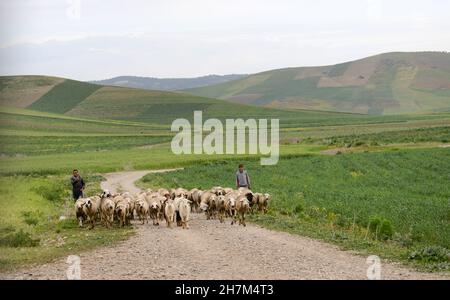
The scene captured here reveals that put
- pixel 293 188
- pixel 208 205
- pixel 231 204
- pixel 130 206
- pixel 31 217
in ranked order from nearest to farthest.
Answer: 1. pixel 231 204
2. pixel 130 206
3. pixel 208 205
4. pixel 31 217
5. pixel 293 188

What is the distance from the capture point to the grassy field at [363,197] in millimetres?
19545

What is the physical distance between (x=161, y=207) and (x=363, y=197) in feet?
38.9

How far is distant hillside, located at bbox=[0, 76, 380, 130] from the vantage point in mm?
162000

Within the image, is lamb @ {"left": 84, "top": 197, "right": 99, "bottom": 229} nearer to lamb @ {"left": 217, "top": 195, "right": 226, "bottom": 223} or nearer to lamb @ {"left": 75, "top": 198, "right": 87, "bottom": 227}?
lamb @ {"left": 75, "top": 198, "right": 87, "bottom": 227}

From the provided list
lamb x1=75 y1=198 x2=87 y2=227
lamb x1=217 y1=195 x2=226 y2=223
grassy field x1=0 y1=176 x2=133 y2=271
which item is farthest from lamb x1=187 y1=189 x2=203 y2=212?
lamb x1=75 y1=198 x2=87 y2=227

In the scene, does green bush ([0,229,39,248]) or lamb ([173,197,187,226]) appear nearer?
green bush ([0,229,39,248])

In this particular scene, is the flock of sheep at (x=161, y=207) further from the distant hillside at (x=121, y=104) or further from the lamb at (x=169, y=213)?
the distant hillside at (x=121, y=104)

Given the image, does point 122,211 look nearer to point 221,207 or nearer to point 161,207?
point 161,207

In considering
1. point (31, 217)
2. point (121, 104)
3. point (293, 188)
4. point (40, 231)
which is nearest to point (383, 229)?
point (40, 231)

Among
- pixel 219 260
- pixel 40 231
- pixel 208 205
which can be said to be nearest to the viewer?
pixel 219 260

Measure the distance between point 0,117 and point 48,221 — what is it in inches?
4116

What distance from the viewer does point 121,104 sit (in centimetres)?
17562

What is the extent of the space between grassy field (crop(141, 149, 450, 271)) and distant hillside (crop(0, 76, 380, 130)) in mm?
101624
